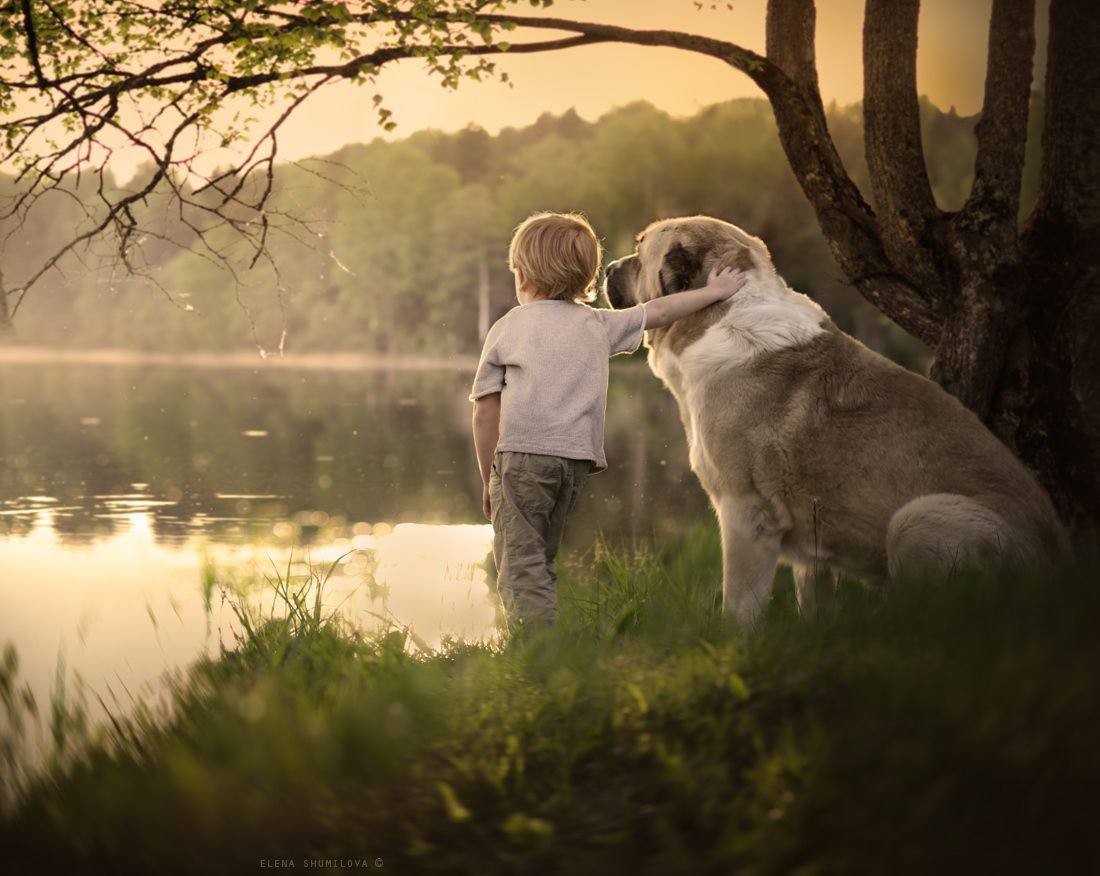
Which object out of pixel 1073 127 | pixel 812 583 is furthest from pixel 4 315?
pixel 1073 127

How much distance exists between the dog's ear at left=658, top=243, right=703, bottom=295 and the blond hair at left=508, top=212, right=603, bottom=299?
1.38 ft

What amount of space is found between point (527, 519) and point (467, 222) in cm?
6484

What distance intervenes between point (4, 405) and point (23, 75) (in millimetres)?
27357

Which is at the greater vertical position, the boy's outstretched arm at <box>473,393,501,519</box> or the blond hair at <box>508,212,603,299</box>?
the blond hair at <box>508,212,603,299</box>

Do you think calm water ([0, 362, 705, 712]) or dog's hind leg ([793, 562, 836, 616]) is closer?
dog's hind leg ([793, 562, 836, 616])

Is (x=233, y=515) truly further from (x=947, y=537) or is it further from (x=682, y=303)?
(x=947, y=537)

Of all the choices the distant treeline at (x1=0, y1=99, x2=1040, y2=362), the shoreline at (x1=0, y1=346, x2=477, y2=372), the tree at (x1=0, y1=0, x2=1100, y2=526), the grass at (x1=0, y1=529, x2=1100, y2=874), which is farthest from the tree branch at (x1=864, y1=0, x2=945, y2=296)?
the shoreline at (x1=0, y1=346, x2=477, y2=372)

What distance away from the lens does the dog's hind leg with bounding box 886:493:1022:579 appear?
4562 mm

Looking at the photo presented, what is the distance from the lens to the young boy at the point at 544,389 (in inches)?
207

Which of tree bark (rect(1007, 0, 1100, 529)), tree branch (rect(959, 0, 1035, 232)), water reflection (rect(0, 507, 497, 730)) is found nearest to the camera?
tree bark (rect(1007, 0, 1100, 529))

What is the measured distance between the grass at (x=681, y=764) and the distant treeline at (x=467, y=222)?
77.8 ft

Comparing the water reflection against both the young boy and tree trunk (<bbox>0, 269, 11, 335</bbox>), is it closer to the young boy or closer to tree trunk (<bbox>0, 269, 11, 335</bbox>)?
the young boy

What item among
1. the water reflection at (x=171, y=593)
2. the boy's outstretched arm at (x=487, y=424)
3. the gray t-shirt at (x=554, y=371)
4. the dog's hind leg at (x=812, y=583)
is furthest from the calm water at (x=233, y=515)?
the dog's hind leg at (x=812, y=583)

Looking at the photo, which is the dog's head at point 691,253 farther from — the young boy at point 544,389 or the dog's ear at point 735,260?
the young boy at point 544,389
